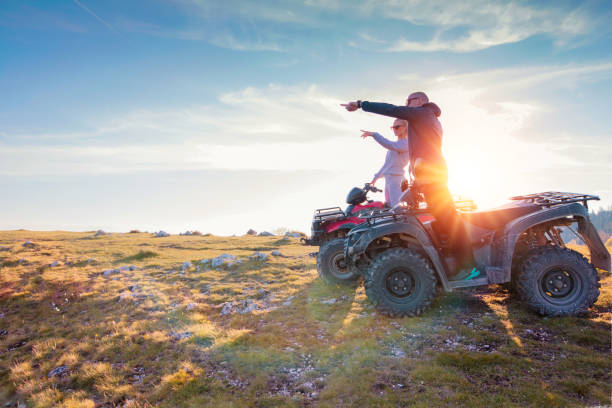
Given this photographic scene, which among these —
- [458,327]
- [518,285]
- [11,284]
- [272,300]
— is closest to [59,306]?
[11,284]

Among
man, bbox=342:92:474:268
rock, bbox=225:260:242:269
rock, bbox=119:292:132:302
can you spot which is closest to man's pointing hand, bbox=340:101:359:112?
man, bbox=342:92:474:268

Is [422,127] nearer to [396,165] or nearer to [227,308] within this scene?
[396,165]

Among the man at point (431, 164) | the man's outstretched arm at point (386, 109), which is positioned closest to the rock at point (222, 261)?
the man at point (431, 164)

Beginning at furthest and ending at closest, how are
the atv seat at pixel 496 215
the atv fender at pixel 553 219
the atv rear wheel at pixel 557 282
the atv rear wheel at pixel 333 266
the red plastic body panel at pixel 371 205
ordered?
the red plastic body panel at pixel 371 205
the atv rear wheel at pixel 333 266
the atv seat at pixel 496 215
the atv fender at pixel 553 219
the atv rear wheel at pixel 557 282

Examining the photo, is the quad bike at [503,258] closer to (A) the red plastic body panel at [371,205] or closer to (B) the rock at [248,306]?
(A) the red plastic body panel at [371,205]

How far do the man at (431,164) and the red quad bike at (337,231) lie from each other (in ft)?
8.59

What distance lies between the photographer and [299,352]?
512cm

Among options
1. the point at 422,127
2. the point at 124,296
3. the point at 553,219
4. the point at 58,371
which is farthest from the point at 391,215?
the point at 124,296

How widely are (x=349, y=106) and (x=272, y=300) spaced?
5301 mm

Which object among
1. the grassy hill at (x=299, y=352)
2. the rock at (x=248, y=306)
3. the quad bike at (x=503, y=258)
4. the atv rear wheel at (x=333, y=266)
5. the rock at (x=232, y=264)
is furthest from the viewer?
the rock at (x=232, y=264)

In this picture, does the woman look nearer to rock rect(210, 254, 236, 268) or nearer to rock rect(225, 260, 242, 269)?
rock rect(225, 260, 242, 269)

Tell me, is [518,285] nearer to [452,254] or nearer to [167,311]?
[452,254]

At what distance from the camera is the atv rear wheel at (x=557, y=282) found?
17.7 feet

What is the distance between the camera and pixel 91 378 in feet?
17.2
